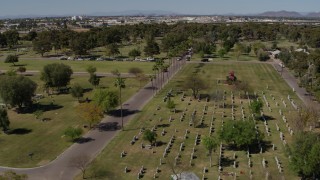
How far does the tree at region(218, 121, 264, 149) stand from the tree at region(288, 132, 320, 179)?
7.82 meters

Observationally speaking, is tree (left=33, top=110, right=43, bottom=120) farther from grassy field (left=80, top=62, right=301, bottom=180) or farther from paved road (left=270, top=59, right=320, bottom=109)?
paved road (left=270, top=59, right=320, bottom=109)

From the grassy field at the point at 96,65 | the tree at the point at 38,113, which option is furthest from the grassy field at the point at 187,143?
the grassy field at the point at 96,65

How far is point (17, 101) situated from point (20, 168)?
2852 centimetres

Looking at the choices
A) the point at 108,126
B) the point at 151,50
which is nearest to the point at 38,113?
the point at 108,126

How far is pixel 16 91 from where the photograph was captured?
72875 millimetres

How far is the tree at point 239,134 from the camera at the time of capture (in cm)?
5266

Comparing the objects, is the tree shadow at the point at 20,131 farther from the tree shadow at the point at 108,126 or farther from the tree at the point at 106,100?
the tree at the point at 106,100

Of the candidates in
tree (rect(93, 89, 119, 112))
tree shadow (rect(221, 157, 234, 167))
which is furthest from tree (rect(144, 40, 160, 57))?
tree shadow (rect(221, 157, 234, 167))

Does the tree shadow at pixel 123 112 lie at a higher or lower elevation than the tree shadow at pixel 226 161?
higher

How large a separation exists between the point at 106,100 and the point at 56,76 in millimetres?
26396

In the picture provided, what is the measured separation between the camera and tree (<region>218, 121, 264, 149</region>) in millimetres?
52656

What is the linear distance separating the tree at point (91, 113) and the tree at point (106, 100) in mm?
Result: 4596

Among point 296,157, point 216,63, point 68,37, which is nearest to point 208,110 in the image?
point 296,157

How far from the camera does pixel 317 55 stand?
103250 mm
